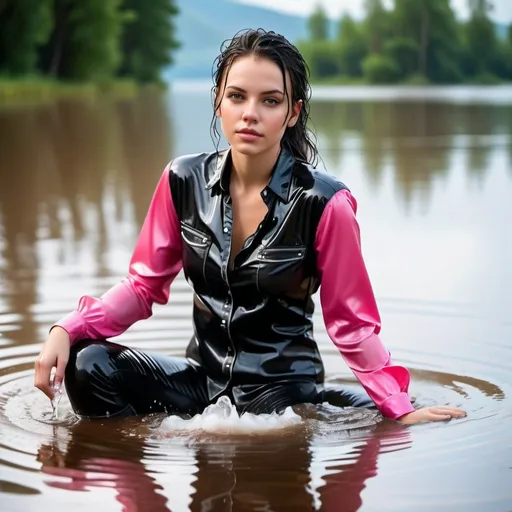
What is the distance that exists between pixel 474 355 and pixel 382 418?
1036 mm

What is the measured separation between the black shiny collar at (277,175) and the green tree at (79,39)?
36.0 metres

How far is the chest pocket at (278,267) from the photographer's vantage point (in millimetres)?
3840

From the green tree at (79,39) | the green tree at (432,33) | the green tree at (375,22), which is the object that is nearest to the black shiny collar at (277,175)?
the green tree at (79,39)

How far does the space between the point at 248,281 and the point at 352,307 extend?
313 mm

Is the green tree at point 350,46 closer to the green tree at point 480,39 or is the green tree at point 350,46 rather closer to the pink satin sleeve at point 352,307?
the green tree at point 480,39

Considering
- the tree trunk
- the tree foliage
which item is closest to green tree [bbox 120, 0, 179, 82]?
the tree foliage

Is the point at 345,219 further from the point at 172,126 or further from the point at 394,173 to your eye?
the point at 172,126

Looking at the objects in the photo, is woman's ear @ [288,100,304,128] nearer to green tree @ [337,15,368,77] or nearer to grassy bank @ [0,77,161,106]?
grassy bank @ [0,77,161,106]

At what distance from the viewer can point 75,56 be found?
40.0 meters

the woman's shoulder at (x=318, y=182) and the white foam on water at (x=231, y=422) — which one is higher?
the woman's shoulder at (x=318, y=182)

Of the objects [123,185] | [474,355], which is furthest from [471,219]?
[474,355]

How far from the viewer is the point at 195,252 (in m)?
3.95

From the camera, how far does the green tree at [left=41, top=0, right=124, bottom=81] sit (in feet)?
129

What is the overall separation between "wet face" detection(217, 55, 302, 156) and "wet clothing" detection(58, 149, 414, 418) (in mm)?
136
